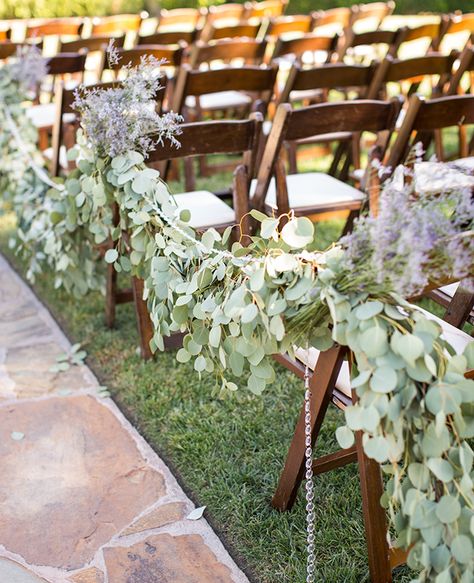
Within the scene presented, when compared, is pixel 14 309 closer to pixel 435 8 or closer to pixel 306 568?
pixel 306 568

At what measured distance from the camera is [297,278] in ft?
6.39

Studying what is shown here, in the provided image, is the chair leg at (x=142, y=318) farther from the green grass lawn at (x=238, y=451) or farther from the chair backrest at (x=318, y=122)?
the chair backrest at (x=318, y=122)

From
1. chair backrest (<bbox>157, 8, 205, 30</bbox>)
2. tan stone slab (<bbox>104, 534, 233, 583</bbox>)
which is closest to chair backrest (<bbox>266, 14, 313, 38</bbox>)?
chair backrest (<bbox>157, 8, 205, 30</bbox>)

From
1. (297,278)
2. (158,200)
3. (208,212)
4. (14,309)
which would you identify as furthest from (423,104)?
(14,309)

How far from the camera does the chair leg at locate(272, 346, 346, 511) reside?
2209mm

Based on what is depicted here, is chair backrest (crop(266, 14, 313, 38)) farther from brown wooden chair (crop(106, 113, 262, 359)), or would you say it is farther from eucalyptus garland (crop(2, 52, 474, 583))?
eucalyptus garland (crop(2, 52, 474, 583))

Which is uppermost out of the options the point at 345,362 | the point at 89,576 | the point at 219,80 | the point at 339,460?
the point at 219,80

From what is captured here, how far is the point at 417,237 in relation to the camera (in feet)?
5.41

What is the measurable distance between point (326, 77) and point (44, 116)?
2131mm

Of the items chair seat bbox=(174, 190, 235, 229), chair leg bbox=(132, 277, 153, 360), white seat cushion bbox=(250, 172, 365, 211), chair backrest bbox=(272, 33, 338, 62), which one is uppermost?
chair backrest bbox=(272, 33, 338, 62)

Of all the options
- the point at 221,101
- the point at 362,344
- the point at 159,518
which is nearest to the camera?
the point at 362,344

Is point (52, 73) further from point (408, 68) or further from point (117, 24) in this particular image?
point (408, 68)

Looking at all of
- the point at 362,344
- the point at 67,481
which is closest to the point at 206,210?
the point at 67,481

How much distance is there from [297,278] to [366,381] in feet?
1.00
